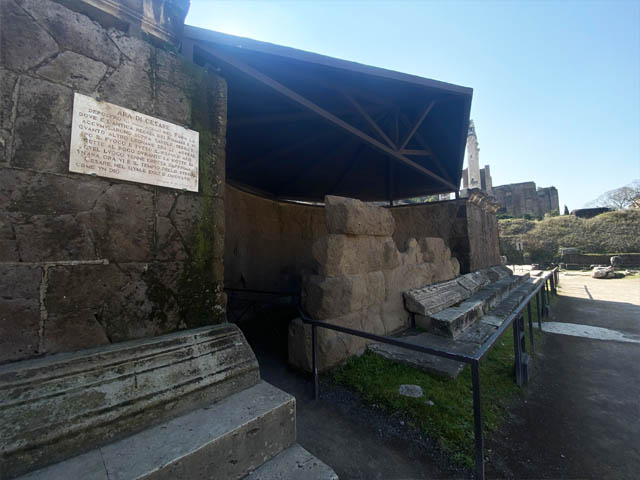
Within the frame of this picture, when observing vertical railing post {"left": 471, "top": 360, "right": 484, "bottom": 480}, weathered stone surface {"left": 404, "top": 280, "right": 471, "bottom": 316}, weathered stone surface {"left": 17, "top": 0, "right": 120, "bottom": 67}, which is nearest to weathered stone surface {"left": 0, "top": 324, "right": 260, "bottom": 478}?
vertical railing post {"left": 471, "top": 360, "right": 484, "bottom": 480}

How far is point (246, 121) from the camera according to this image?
4121 millimetres

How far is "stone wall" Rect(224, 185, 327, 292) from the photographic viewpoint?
5.75m

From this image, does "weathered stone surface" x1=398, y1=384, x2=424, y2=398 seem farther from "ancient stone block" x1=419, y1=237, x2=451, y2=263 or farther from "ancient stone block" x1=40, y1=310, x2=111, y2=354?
"ancient stone block" x1=419, y1=237, x2=451, y2=263

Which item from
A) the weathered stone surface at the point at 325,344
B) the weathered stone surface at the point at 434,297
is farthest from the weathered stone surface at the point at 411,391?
the weathered stone surface at the point at 434,297

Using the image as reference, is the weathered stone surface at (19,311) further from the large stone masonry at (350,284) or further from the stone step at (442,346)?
the stone step at (442,346)

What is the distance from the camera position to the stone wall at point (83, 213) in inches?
50.7

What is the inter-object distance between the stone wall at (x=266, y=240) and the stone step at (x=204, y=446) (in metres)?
4.13

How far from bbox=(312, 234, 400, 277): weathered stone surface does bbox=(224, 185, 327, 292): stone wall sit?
2479 mm

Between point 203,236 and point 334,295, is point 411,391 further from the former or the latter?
point 203,236

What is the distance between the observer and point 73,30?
58.2 inches

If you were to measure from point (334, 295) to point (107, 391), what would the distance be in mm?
2039

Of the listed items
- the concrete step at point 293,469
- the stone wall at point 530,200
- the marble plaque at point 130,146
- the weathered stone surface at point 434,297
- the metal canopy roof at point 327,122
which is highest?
the stone wall at point 530,200

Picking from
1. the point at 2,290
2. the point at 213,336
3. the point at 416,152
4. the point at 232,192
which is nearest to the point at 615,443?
the point at 213,336

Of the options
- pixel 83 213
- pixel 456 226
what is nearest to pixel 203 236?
pixel 83 213
